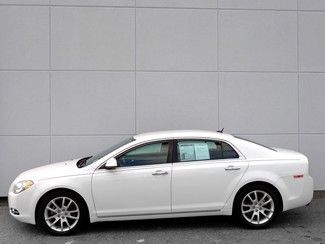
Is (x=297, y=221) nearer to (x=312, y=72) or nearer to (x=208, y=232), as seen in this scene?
(x=208, y=232)

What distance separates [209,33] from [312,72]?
2.39m

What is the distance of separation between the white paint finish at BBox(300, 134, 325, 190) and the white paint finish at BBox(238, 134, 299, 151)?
0.56ft

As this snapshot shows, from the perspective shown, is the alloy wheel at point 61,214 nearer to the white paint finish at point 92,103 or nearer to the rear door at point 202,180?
the rear door at point 202,180

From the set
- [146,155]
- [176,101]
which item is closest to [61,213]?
[146,155]

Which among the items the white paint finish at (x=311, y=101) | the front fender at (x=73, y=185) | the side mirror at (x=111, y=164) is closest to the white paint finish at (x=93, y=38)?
the side mirror at (x=111, y=164)

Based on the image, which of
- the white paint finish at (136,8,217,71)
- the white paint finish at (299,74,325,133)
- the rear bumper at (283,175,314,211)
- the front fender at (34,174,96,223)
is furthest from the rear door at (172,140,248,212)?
the white paint finish at (299,74,325,133)

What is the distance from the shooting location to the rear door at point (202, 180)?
698 centimetres

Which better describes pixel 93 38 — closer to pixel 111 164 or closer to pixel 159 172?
pixel 111 164

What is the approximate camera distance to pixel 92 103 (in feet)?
32.1

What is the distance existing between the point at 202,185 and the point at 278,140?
3.71 meters

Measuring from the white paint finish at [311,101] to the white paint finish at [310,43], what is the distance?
24cm

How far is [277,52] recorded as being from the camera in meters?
10.2

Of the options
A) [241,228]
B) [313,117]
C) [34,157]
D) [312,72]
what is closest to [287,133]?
[313,117]

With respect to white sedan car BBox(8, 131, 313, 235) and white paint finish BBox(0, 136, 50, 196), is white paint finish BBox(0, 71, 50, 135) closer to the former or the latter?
white paint finish BBox(0, 136, 50, 196)
